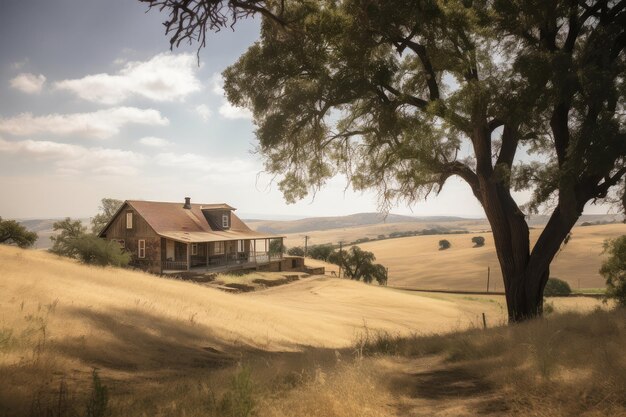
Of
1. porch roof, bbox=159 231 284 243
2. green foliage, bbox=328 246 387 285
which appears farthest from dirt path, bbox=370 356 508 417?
green foliage, bbox=328 246 387 285

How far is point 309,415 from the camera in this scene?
16.2 ft

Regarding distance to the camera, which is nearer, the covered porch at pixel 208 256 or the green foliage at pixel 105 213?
the covered porch at pixel 208 256

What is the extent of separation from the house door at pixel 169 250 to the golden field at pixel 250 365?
2467 centimetres

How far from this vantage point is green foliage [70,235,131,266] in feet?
89.1

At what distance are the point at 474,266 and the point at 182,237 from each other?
5380cm

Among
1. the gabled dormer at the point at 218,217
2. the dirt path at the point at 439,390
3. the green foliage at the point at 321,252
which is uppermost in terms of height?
the gabled dormer at the point at 218,217

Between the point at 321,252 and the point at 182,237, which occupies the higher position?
the point at 182,237

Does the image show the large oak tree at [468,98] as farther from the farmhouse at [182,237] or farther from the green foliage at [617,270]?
the farmhouse at [182,237]

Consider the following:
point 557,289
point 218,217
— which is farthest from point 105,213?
point 557,289

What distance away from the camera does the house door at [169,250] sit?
4028 centimetres

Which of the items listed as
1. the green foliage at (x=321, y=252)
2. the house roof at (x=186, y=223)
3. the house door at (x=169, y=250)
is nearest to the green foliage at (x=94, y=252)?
the house roof at (x=186, y=223)

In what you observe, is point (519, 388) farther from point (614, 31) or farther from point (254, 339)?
point (614, 31)

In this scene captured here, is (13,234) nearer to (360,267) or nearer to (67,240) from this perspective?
(67,240)

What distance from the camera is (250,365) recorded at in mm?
8109
